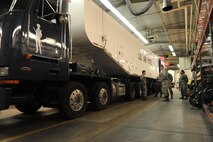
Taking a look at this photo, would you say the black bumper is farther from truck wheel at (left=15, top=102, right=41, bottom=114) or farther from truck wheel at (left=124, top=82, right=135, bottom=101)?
truck wheel at (left=124, top=82, right=135, bottom=101)

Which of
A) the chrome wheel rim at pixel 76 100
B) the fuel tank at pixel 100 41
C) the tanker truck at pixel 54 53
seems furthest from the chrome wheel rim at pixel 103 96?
the chrome wheel rim at pixel 76 100

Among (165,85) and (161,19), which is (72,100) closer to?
(165,85)

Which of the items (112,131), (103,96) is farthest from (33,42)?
(103,96)

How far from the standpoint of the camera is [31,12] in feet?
11.8

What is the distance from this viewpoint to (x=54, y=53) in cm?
401

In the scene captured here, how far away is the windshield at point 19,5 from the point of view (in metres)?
3.51

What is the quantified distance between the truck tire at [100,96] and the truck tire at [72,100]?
0.77 meters

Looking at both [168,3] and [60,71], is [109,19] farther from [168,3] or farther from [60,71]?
[60,71]

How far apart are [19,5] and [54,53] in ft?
3.57

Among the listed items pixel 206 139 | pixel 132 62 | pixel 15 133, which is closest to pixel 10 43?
pixel 15 133

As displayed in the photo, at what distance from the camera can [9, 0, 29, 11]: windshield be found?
351cm

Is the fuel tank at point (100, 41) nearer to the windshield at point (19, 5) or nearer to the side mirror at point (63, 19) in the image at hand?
the side mirror at point (63, 19)

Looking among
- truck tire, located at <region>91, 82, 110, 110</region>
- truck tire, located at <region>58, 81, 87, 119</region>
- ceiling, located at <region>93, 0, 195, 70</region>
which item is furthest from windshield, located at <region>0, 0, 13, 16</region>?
ceiling, located at <region>93, 0, 195, 70</region>

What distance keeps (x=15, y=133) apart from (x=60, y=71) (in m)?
1.46
